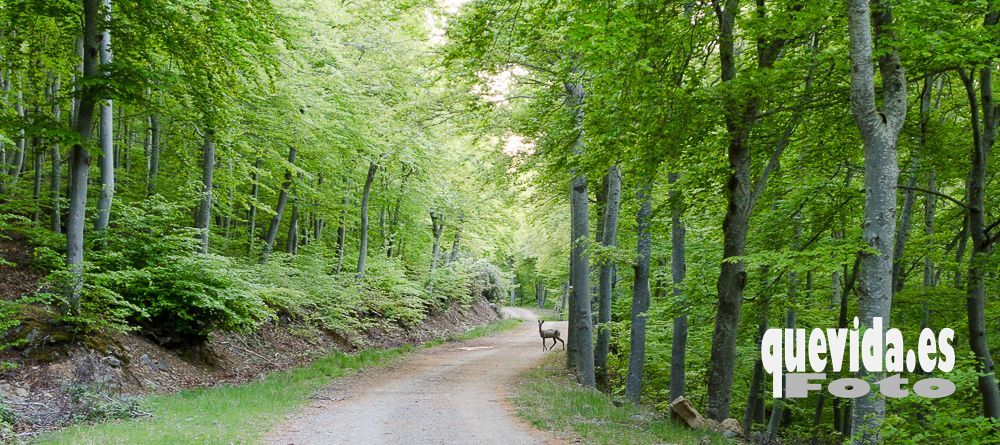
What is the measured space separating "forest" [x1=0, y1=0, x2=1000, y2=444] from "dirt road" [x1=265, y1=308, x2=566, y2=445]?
284cm

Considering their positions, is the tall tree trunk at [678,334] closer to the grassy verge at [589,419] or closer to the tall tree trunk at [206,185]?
the grassy verge at [589,419]

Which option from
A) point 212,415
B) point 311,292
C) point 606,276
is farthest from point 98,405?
point 606,276

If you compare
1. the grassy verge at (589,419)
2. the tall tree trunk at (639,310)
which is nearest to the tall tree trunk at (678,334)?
the tall tree trunk at (639,310)

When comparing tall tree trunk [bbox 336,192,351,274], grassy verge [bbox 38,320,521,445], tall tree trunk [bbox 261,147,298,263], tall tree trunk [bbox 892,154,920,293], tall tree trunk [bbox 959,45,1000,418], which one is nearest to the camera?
grassy verge [bbox 38,320,521,445]

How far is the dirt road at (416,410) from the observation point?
836 cm

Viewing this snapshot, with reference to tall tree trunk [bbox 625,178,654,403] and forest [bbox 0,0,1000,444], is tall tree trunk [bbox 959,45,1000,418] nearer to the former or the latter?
forest [bbox 0,0,1000,444]

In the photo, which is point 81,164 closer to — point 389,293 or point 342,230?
point 389,293

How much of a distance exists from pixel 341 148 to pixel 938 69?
49.4 feet

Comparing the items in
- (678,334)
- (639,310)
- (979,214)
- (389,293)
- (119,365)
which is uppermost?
(979,214)

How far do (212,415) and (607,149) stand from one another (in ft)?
23.9

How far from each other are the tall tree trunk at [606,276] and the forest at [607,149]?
0.08 meters

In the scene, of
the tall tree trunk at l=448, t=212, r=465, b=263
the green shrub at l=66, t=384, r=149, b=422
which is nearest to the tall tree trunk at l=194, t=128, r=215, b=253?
the green shrub at l=66, t=384, r=149, b=422

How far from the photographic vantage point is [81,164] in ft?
34.0

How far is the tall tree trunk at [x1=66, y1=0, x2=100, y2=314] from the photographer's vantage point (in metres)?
10.0
